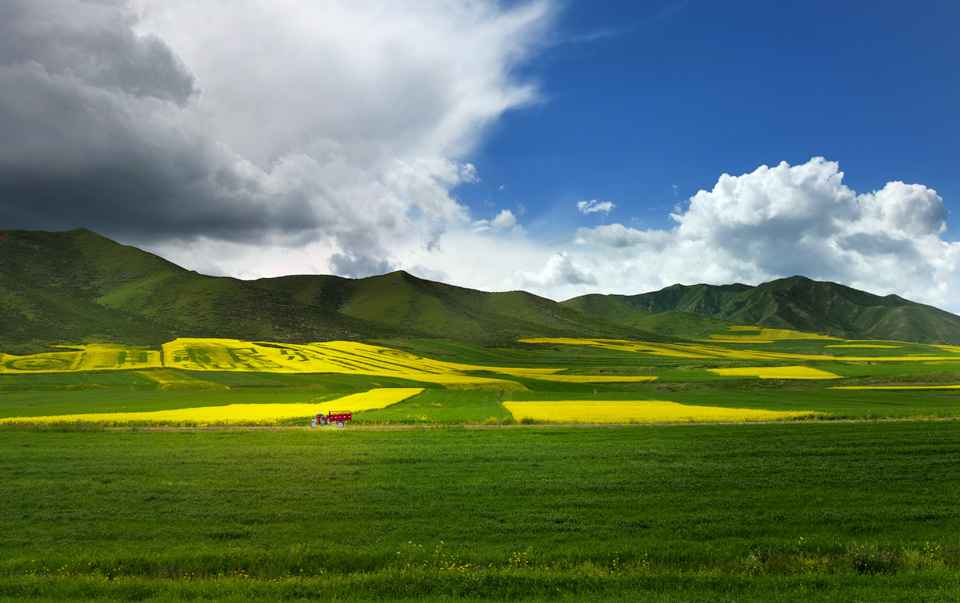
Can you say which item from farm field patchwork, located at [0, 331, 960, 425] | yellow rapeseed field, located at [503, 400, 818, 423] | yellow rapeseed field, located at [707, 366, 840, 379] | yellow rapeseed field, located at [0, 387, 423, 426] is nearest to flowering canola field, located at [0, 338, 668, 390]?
farm field patchwork, located at [0, 331, 960, 425]

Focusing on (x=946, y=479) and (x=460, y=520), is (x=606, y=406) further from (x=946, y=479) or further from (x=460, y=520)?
(x=460, y=520)

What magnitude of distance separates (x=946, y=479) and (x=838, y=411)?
1017 inches

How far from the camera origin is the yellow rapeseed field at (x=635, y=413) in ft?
129

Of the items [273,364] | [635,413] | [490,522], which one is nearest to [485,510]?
[490,522]

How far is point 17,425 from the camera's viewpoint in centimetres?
3628

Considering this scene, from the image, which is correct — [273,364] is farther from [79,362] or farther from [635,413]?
[635,413]

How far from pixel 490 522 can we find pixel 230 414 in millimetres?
38206

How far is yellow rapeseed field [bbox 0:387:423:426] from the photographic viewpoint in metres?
39.8

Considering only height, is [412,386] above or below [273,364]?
below

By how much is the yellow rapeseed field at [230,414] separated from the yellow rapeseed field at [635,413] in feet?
56.5

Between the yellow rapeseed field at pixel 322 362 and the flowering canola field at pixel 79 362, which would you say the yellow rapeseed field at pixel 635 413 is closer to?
the yellow rapeseed field at pixel 322 362

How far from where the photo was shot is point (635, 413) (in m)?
42.7

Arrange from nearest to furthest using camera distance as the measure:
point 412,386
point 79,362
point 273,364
Answer: 1. point 412,386
2. point 79,362
3. point 273,364

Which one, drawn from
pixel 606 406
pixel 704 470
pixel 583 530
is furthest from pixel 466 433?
pixel 606 406
